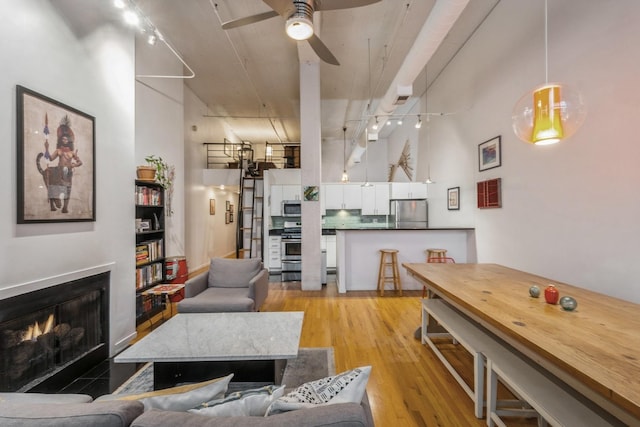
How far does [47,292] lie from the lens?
2076 mm

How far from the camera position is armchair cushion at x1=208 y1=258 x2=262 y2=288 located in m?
3.59

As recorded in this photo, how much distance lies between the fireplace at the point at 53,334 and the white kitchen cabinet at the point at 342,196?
5.16 metres

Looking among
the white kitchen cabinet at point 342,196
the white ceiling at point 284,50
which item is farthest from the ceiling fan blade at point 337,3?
the white kitchen cabinet at point 342,196

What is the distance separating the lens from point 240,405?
3.03 ft

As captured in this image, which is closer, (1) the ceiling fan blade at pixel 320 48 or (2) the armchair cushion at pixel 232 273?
(1) the ceiling fan blade at pixel 320 48

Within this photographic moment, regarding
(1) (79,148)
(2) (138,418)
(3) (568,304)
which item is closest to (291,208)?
(1) (79,148)

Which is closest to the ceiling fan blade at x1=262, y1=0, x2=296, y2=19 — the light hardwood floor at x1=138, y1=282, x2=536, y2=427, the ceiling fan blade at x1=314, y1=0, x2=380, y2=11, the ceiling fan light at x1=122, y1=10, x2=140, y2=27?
the ceiling fan blade at x1=314, y1=0, x2=380, y2=11

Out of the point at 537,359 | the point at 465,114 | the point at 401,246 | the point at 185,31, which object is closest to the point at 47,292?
the point at 537,359

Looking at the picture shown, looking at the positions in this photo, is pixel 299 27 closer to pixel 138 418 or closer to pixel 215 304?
pixel 138 418

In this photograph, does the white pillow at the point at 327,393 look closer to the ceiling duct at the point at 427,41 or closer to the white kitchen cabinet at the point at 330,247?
the ceiling duct at the point at 427,41

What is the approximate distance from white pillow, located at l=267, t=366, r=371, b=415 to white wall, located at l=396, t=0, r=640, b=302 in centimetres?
267

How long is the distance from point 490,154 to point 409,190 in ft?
9.23

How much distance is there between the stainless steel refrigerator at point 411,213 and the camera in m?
6.74

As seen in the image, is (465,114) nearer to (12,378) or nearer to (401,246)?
(401,246)
